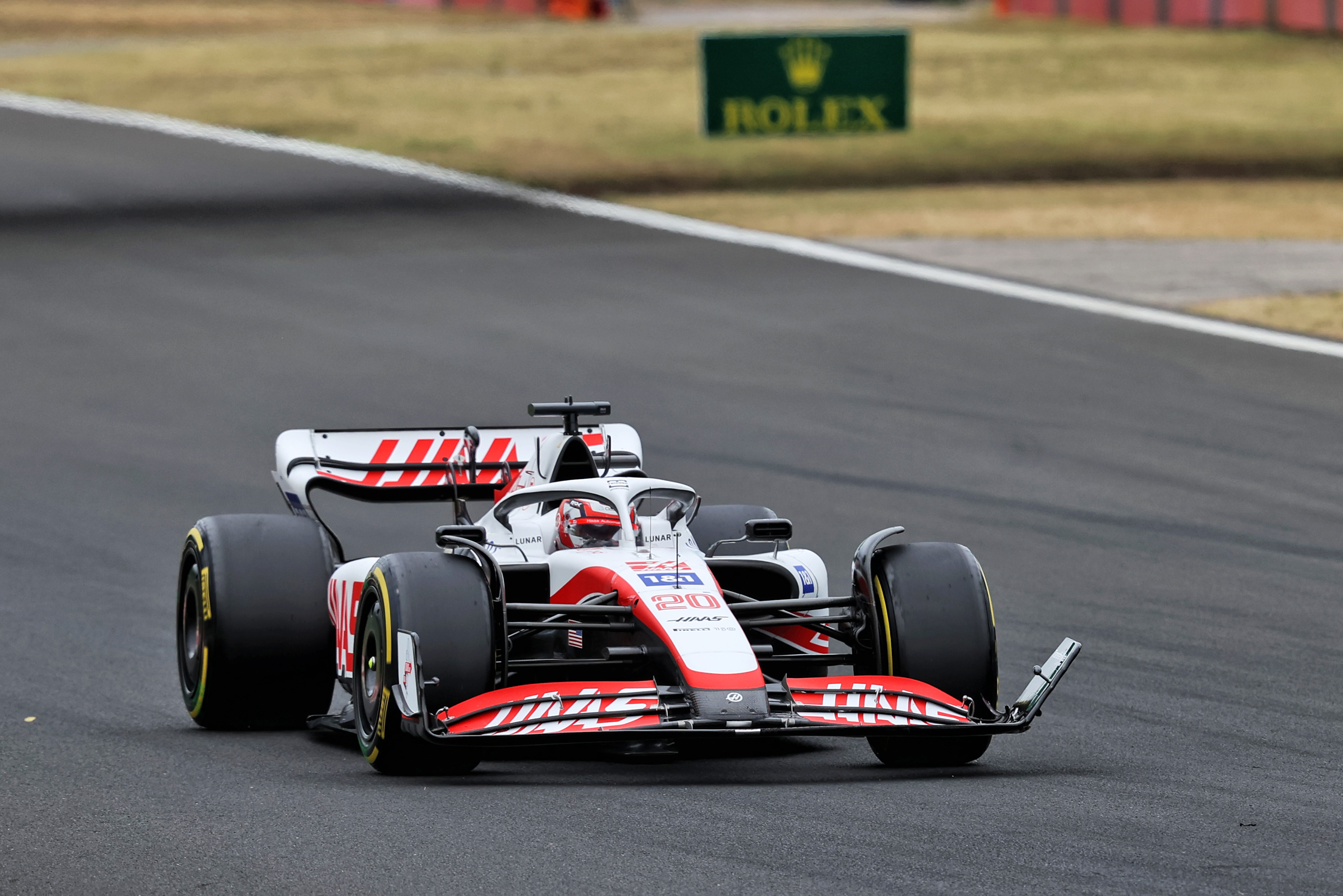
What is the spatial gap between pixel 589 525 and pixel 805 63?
70.5ft

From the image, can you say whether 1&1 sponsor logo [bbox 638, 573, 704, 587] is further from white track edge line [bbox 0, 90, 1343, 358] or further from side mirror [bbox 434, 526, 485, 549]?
white track edge line [bbox 0, 90, 1343, 358]

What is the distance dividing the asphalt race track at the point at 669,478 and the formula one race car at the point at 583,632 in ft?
0.86

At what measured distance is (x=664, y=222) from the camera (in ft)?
91.6

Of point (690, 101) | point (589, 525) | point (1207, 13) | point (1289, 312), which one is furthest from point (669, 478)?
point (1207, 13)

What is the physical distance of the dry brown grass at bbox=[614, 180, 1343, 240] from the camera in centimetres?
2716

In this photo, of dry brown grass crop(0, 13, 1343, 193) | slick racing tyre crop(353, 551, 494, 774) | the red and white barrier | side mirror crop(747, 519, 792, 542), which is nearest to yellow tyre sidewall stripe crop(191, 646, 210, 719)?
slick racing tyre crop(353, 551, 494, 774)

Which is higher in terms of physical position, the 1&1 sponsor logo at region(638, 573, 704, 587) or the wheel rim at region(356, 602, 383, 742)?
the 1&1 sponsor logo at region(638, 573, 704, 587)

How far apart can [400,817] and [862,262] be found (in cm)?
1811

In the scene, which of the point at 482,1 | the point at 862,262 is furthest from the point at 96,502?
the point at 482,1

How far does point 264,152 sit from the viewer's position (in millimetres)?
33594

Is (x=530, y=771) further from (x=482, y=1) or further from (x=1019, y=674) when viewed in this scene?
(x=482, y=1)

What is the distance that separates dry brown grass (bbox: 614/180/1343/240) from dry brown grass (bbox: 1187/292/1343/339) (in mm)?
3878

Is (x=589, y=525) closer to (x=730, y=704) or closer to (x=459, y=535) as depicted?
(x=459, y=535)

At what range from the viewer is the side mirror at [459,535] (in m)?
9.02
